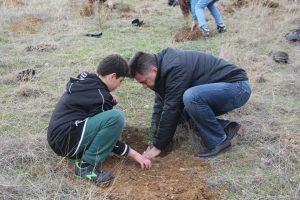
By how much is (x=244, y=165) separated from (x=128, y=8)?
7.13 m

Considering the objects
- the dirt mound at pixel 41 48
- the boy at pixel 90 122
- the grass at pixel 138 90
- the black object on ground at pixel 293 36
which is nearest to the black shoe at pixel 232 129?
the grass at pixel 138 90

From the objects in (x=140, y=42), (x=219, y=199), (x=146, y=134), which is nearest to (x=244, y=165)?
(x=219, y=199)

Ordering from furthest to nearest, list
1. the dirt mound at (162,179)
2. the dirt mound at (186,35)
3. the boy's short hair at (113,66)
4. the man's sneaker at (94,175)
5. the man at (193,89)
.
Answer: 1. the dirt mound at (186,35)
2. the man at (193,89)
3. the boy's short hair at (113,66)
4. the man's sneaker at (94,175)
5. the dirt mound at (162,179)

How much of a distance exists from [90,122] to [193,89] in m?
0.95

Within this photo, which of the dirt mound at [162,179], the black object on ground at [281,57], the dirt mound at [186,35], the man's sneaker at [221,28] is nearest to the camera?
the dirt mound at [162,179]

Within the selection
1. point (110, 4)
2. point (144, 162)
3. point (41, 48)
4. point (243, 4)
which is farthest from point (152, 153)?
point (243, 4)

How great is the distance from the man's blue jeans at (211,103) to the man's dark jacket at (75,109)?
75 cm

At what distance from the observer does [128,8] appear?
10289mm

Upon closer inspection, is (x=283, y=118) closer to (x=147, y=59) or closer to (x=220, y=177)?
(x=220, y=177)

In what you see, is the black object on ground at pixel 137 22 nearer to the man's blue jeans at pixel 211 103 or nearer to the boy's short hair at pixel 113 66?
the man's blue jeans at pixel 211 103

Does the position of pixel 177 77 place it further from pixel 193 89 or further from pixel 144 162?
pixel 144 162

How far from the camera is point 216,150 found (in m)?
3.98

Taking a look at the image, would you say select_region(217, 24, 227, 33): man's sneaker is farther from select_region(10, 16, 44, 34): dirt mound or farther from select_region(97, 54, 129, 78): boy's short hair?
select_region(97, 54, 129, 78): boy's short hair

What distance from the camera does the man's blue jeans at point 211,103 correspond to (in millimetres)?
3855
